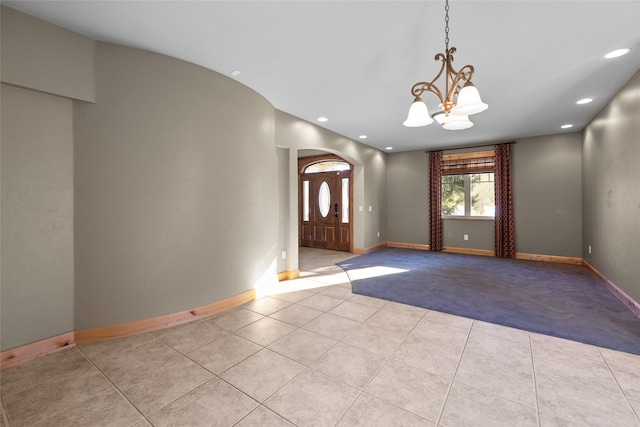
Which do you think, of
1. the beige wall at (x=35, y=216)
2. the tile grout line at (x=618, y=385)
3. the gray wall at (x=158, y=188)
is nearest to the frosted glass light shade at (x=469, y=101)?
the tile grout line at (x=618, y=385)

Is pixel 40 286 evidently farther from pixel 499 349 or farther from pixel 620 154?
pixel 620 154

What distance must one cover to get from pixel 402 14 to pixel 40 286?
3772mm

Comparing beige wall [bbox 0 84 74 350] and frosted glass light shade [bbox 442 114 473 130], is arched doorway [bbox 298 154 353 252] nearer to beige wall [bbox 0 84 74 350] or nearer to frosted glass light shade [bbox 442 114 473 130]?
frosted glass light shade [bbox 442 114 473 130]

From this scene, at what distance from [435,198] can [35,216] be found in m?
7.31

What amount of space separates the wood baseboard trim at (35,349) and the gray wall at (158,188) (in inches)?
6.4

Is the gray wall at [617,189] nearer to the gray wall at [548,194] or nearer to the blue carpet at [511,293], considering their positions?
the blue carpet at [511,293]

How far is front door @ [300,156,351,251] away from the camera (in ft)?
24.0

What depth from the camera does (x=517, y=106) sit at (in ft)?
14.0

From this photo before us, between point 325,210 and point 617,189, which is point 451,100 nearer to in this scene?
point 617,189

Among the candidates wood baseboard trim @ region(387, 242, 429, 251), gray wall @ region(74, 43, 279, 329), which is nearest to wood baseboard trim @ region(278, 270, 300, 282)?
gray wall @ region(74, 43, 279, 329)

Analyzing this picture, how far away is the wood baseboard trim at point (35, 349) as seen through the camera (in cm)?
218

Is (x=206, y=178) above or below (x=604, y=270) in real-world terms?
above

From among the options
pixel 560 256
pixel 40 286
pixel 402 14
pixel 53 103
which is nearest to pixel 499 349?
pixel 402 14

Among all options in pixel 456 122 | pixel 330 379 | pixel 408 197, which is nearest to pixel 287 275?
pixel 330 379
